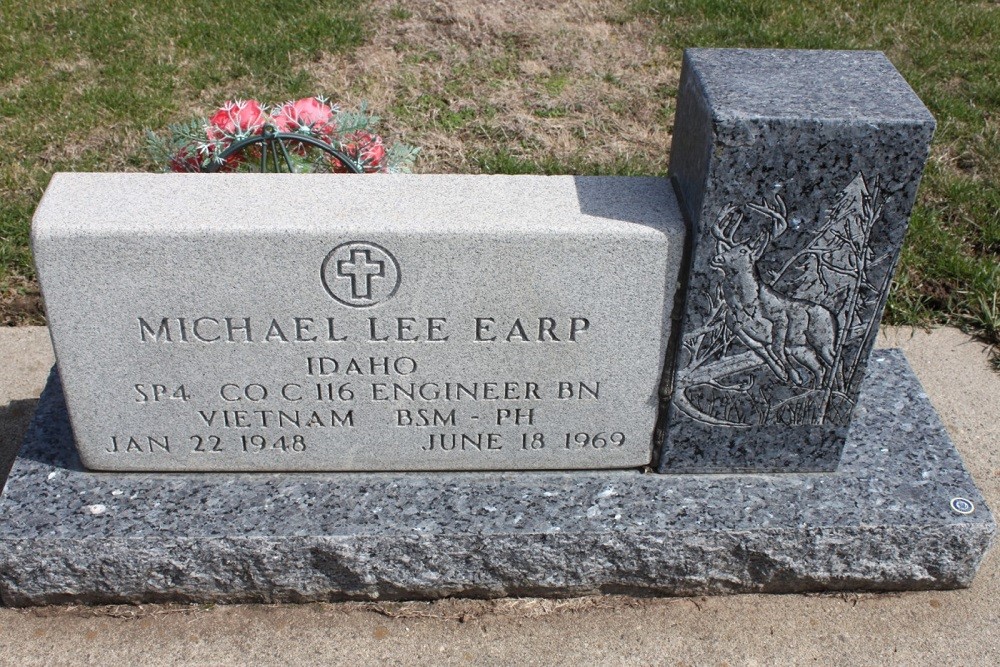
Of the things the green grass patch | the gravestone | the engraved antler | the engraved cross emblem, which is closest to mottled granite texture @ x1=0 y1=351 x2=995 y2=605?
the gravestone

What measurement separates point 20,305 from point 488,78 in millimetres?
2985

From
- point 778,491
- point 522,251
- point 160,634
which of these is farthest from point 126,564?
point 778,491

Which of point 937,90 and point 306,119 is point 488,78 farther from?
point 937,90

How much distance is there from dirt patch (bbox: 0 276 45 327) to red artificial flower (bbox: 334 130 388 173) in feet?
5.54

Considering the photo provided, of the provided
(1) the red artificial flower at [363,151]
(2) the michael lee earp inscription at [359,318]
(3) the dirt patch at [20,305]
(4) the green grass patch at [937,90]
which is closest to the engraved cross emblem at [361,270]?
(2) the michael lee earp inscription at [359,318]

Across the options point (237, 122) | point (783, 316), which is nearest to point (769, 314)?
point (783, 316)

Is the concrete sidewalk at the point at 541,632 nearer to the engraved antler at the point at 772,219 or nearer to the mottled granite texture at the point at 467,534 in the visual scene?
the mottled granite texture at the point at 467,534

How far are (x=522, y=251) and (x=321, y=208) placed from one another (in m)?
0.58

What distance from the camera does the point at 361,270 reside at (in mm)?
2889

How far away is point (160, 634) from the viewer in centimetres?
312

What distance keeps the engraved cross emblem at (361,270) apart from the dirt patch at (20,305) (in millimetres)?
2274

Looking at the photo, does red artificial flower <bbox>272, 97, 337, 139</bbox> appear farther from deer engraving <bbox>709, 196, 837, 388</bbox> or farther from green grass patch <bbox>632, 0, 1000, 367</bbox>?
green grass patch <bbox>632, 0, 1000, 367</bbox>

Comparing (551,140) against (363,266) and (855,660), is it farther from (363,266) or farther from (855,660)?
(855,660)

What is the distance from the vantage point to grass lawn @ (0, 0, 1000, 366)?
206 inches
